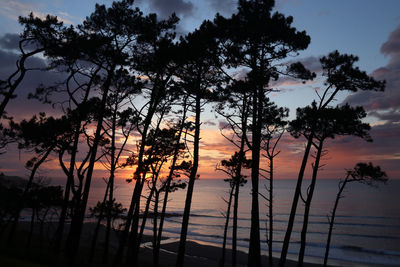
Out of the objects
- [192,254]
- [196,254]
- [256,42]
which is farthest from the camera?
[196,254]

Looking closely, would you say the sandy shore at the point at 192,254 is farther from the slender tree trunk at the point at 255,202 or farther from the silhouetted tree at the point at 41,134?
the slender tree trunk at the point at 255,202

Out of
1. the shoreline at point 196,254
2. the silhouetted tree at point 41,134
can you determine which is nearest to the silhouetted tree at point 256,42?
the silhouetted tree at point 41,134

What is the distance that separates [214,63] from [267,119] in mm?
5109

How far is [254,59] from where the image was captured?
35.4 feet

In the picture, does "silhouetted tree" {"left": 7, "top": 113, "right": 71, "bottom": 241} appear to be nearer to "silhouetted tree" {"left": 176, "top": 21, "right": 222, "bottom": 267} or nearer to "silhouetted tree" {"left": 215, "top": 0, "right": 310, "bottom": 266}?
"silhouetted tree" {"left": 176, "top": 21, "right": 222, "bottom": 267}

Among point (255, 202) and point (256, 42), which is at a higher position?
point (256, 42)

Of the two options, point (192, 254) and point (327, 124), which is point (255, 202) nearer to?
point (327, 124)

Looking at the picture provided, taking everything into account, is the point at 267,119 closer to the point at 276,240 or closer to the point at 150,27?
the point at 150,27

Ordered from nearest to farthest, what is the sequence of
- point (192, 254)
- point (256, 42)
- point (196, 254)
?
point (256, 42), point (192, 254), point (196, 254)

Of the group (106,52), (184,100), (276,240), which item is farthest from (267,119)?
(276,240)

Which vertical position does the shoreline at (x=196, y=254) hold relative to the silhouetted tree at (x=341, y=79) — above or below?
below

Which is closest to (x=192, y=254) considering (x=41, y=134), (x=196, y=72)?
(x=41, y=134)

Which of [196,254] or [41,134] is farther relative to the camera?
[196,254]

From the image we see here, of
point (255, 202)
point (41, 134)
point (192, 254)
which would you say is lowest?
point (192, 254)
